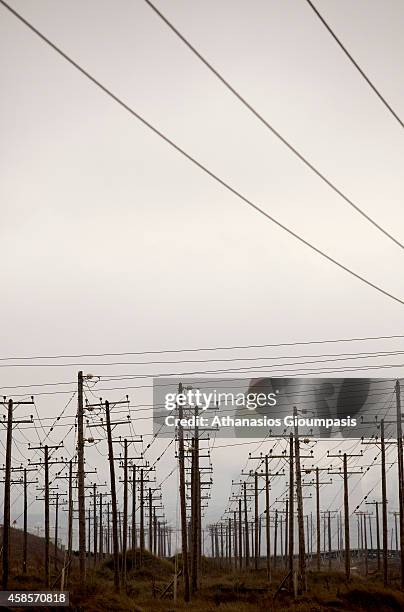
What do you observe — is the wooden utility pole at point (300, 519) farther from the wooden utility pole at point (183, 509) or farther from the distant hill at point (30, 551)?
the distant hill at point (30, 551)

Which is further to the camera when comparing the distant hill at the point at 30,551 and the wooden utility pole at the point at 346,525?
the distant hill at the point at 30,551

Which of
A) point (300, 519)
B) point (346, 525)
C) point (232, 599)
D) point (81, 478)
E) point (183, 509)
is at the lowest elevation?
point (232, 599)

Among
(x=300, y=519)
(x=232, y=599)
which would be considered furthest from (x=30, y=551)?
(x=300, y=519)

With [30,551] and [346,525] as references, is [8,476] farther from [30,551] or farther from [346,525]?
[30,551]

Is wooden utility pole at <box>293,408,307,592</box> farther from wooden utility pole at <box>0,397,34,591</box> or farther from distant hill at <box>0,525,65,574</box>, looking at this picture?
distant hill at <box>0,525,65,574</box>

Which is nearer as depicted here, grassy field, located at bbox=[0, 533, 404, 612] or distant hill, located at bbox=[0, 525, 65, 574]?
grassy field, located at bbox=[0, 533, 404, 612]

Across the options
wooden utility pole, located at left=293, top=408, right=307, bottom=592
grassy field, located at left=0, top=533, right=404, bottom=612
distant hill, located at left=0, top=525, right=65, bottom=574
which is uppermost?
wooden utility pole, located at left=293, top=408, right=307, bottom=592

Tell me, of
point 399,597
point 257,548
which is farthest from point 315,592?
point 257,548

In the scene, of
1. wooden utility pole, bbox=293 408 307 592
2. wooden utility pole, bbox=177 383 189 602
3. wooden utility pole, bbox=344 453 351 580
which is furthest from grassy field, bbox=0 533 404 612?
wooden utility pole, bbox=344 453 351 580

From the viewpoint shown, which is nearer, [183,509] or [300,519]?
[183,509]

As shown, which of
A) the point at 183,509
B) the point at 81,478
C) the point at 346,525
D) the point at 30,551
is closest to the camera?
the point at 81,478

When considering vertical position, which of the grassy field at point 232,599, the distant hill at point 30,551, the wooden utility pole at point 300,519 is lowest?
the distant hill at point 30,551

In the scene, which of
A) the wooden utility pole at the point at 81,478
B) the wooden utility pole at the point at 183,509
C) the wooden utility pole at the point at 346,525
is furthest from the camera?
the wooden utility pole at the point at 346,525

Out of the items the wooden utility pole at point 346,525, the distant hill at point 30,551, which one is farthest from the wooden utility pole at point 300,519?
the distant hill at point 30,551
